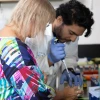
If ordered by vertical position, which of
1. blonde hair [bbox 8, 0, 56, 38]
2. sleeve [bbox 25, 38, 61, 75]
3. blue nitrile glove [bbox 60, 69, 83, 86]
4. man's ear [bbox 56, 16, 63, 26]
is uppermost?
blonde hair [bbox 8, 0, 56, 38]

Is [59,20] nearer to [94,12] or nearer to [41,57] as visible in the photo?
[41,57]

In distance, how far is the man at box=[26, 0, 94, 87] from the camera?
1.27 m

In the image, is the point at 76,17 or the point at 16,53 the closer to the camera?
the point at 16,53

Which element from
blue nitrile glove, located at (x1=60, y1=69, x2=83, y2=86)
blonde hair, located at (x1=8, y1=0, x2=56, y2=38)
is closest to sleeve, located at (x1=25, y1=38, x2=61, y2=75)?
blue nitrile glove, located at (x1=60, y1=69, x2=83, y2=86)

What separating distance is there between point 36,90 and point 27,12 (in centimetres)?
32

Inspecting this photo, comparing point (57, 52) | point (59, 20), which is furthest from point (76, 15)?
point (57, 52)

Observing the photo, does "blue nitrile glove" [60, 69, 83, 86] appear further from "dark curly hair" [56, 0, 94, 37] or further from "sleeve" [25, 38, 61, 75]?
"dark curly hair" [56, 0, 94, 37]

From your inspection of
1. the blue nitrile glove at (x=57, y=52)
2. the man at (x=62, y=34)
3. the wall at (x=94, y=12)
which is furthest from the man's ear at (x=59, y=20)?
the wall at (x=94, y=12)

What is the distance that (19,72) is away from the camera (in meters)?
0.73

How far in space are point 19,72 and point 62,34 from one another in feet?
2.23

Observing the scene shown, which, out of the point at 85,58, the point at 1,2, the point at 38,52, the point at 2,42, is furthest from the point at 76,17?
the point at 1,2

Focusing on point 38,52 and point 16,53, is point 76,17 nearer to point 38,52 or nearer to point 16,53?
point 38,52

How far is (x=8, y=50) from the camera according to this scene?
75 cm

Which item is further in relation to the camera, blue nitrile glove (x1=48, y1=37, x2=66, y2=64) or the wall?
the wall
